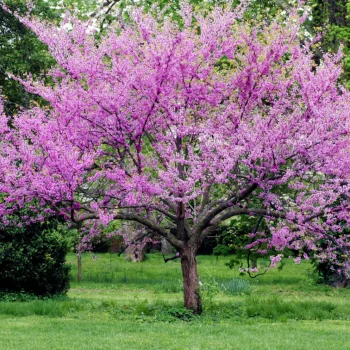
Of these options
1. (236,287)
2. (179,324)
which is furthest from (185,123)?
(236,287)

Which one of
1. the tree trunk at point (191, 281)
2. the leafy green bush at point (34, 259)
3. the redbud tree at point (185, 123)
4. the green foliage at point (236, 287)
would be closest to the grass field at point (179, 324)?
the green foliage at point (236, 287)

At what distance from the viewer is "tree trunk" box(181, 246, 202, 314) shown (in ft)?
44.0

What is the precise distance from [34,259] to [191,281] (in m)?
5.28

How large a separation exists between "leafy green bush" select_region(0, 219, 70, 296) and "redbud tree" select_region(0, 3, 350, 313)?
4.55 metres

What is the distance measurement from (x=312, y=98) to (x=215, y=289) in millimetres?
4983

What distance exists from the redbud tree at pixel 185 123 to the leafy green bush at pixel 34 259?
4550 mm

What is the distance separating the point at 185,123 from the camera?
1237cm

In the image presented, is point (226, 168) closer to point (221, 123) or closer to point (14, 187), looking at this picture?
point (221, 123)

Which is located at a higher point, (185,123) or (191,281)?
(185,123)

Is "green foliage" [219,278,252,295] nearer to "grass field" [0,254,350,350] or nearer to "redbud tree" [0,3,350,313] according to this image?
"grass field" [0,254,350,350]

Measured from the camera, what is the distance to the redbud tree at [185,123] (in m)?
11.2

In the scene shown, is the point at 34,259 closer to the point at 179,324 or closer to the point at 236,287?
the point at 236,287

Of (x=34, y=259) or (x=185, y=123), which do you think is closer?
(x=185, y=123)

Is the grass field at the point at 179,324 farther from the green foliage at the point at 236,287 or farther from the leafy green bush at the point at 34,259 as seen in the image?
the leafy green bush at the point at 34,259
